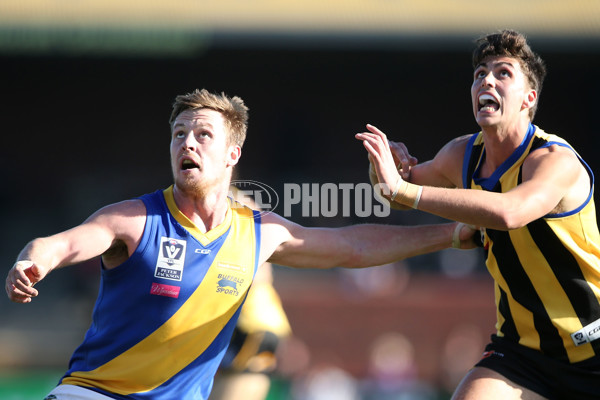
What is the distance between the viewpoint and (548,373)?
445cm

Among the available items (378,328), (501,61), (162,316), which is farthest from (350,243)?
(378,328)

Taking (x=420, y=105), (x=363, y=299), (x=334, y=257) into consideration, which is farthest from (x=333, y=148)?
(x=334, y=257)

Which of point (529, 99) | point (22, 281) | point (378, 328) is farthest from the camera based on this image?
point (378, 328)

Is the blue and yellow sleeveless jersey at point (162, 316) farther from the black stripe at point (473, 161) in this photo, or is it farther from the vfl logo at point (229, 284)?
the black stripe at point (473, 161)

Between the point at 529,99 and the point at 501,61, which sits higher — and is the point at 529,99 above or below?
below

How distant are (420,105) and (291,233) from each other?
11.4 meters

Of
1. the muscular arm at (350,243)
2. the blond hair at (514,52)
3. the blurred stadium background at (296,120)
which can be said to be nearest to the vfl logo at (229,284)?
the muscular arm at (350,243)

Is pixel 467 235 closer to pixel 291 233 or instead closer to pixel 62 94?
pixel 291 233

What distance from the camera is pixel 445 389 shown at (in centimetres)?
1251

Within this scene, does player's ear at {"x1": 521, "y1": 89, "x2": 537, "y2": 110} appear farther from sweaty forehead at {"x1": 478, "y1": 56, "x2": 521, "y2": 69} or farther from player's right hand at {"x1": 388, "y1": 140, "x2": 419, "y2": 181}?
player's right hand at {"x1": 388, "y1": 140, "x2": 419, "y2": 181}

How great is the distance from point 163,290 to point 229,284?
1.22ft

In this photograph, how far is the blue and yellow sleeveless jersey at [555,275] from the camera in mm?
4395

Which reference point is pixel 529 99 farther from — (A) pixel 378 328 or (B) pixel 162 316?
(A) pixel 378 328

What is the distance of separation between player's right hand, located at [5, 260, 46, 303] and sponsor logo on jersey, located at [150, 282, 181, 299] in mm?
728
